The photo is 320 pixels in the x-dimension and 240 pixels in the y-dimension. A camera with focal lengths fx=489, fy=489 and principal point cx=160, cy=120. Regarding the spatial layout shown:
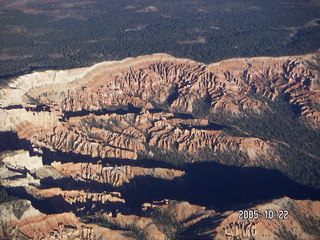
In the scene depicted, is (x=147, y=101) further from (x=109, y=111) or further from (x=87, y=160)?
(x=87, y=160)

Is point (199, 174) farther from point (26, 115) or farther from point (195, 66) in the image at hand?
point (195, 66)

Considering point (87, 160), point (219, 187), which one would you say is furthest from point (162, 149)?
point (87, 160)

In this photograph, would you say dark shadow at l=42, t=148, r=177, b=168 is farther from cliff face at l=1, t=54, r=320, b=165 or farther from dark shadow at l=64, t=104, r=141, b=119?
dark shadow at l=64, t=104, r=141, b=119
